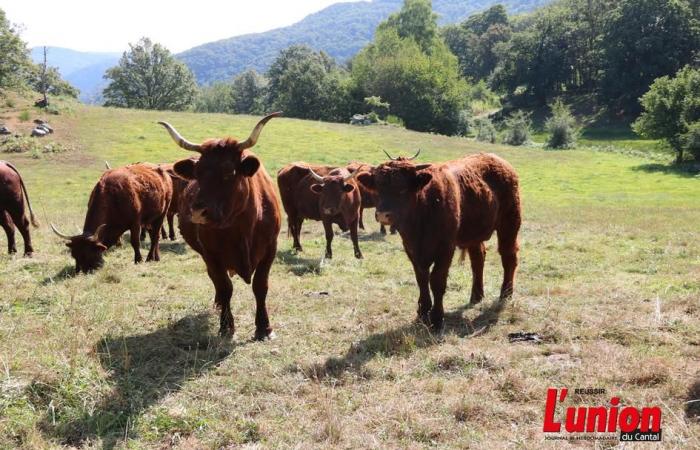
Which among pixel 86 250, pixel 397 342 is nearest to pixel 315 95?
pixel 86 250

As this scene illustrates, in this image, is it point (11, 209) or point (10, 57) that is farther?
point (10, 57)

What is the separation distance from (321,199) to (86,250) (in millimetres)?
4759

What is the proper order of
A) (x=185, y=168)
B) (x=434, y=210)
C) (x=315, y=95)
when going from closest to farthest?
(x=185, y=168), (x=434, y=210), (x=315, y=95)

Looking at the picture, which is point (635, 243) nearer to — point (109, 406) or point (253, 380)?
point (253, 380)

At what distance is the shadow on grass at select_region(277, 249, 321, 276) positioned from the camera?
10.2 meters

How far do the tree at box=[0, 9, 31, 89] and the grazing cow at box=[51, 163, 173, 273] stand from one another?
1535 inches

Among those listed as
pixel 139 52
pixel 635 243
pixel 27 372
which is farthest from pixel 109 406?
pixel 139 52

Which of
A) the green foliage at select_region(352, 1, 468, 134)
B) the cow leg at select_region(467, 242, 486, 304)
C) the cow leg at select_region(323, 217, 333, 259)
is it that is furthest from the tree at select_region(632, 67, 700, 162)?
the cow leg at select_region(467, 242, 486, 304)

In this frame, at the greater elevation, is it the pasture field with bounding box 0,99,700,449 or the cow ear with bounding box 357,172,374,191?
the cow ear with bounding box 357,172,374,191

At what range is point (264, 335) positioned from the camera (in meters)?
6.32

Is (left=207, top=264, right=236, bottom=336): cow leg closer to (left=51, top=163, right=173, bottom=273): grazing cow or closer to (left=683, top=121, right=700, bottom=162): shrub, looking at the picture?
(left=51, top=163, right=173, bottom=273): grazing cow


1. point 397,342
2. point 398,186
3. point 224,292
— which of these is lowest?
point 397,342

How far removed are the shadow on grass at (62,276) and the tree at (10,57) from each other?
40328mm

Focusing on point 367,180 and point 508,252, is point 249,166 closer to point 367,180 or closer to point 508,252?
Result: point 367,180
